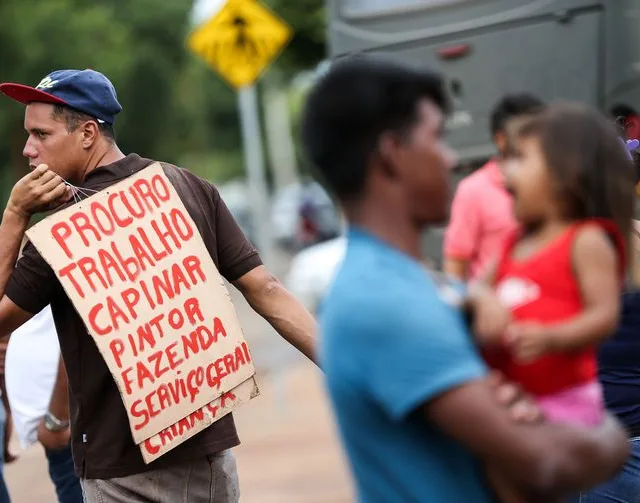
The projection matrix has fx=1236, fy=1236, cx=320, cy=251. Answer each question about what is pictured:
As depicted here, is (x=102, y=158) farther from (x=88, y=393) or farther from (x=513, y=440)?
(x=513, y=440)

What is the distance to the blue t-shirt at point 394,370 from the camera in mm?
2016

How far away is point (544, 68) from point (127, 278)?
6.29 metres

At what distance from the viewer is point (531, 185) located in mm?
2285

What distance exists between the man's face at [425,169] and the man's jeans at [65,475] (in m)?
3.12

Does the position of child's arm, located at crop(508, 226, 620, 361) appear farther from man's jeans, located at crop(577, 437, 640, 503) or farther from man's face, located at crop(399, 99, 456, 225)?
man's jeans, located at crop(577, 437, 640, 503)

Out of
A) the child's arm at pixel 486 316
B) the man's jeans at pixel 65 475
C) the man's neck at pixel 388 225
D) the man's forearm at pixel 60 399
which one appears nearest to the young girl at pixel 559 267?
the child's arm at pixel 486 316

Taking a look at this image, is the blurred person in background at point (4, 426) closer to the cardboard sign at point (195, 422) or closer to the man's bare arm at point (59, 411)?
the man's bare arm at point (59, 411)

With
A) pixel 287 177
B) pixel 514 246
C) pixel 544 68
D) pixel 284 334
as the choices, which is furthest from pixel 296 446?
pixel 287 177

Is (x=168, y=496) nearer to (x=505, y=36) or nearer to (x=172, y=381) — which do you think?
(x=172, y=381)

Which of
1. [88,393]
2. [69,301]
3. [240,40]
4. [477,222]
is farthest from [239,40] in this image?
[88,393]

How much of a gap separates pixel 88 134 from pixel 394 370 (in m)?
2.01

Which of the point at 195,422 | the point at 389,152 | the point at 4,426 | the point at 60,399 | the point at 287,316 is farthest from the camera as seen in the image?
the point at 4,426

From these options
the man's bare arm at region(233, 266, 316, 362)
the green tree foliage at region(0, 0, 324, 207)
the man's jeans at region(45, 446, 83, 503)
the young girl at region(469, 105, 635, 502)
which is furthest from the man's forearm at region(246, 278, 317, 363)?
the green tree foliage at region(0, 0, 324, 207)

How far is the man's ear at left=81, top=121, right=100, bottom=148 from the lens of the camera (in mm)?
3754
